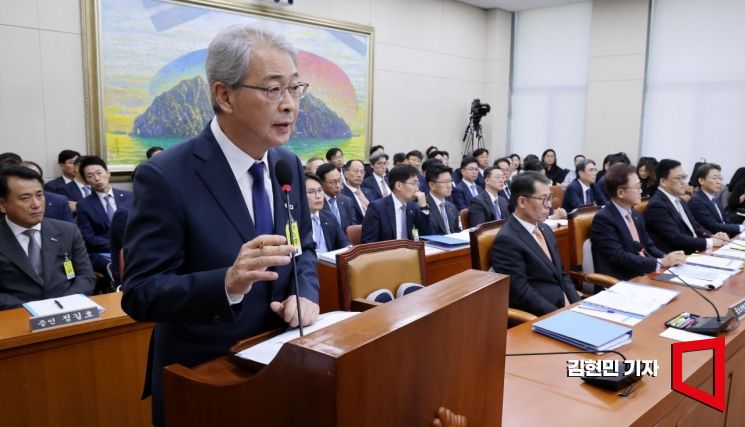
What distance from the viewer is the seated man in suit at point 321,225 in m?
3.98

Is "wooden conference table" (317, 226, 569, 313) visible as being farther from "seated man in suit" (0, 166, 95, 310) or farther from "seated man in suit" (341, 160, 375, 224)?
"seated man in suit" (341, 160, 375, 224)

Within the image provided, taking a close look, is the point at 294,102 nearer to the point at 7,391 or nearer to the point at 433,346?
the point at 433,346

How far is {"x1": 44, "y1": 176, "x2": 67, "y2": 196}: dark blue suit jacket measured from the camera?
5.36 metres

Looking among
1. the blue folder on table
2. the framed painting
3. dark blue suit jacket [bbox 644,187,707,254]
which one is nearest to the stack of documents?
the blue folder on table

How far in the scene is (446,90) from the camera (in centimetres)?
973

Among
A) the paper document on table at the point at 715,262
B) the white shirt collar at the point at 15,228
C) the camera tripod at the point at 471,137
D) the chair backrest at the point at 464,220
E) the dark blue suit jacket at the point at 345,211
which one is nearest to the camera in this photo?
the white shirt collar at the point at 15,228

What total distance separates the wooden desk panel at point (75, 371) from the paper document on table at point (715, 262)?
3.01 meters

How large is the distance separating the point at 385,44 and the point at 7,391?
753cm

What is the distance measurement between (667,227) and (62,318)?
3948 millimetres

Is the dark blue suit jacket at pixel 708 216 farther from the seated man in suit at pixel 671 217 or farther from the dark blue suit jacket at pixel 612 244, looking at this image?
the dark blue suit jacket at pixel 612 244

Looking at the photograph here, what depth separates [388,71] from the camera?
28.6 feet

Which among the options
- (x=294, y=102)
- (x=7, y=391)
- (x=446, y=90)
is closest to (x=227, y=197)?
(x=294, y=102)

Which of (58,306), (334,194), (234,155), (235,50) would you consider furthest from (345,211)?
(235,50)

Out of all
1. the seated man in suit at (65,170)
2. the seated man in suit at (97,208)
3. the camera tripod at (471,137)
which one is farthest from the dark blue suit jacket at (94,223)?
the camera tripod at (471,137)
